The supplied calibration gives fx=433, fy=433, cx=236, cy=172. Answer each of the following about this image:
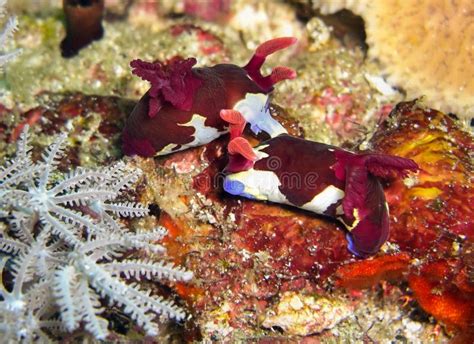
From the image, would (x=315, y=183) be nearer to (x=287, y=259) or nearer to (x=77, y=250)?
(x=287, y=259)

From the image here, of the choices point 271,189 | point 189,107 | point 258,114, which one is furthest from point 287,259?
point 189,107

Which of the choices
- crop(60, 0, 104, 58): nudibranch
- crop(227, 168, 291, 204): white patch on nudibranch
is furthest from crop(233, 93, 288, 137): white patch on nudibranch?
crop(60, 0, 104, 58): nudibranch

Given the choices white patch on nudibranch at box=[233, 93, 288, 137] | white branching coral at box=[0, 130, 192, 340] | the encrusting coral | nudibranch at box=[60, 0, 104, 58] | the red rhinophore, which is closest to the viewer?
white branching coral at box=[0, 130, 192, 340]

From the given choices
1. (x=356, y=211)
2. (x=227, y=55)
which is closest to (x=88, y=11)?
(x=227, y=55)

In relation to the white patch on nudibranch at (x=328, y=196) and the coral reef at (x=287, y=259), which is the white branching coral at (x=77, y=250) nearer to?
the coral reef at (x=287, y=259)

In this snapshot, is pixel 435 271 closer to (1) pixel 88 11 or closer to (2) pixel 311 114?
(2) pixel 311 114

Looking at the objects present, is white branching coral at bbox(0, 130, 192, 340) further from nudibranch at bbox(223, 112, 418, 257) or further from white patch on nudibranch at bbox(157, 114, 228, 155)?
nudibranch at bbox(223, 112, 418, 257)
